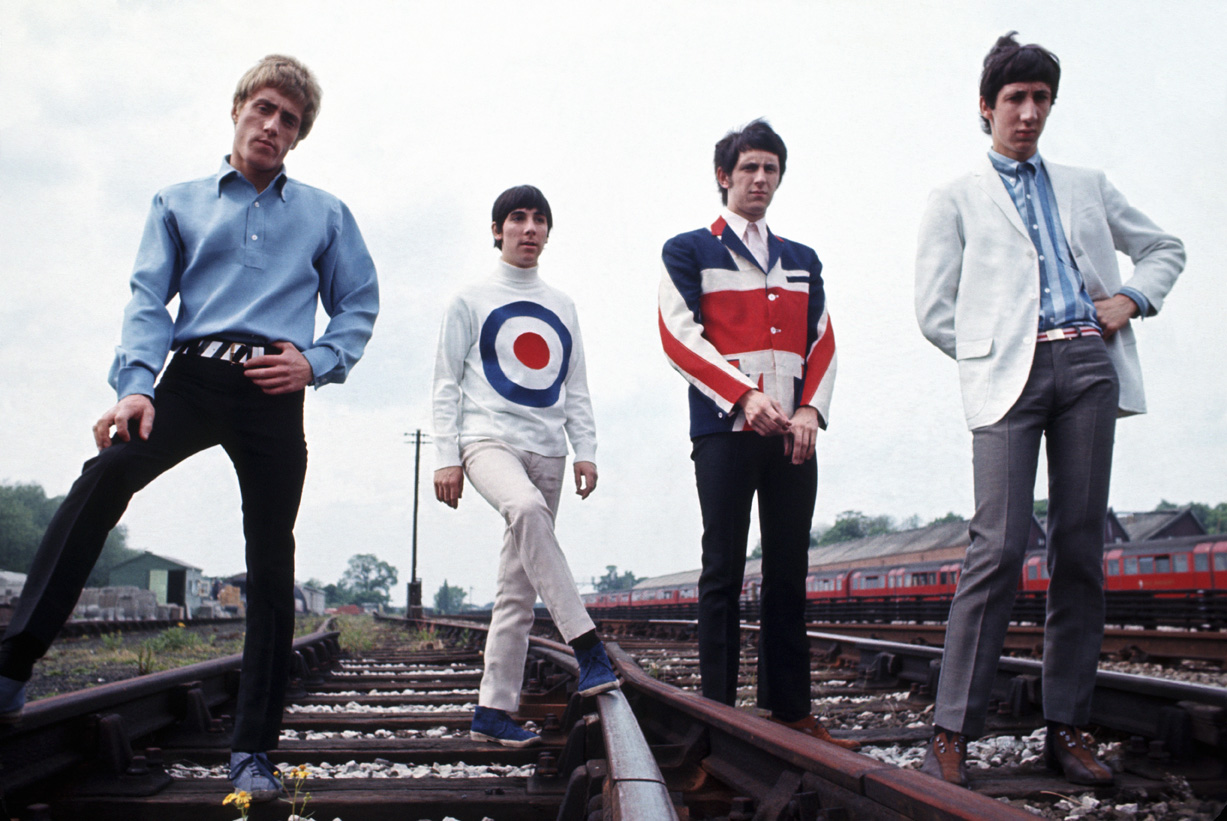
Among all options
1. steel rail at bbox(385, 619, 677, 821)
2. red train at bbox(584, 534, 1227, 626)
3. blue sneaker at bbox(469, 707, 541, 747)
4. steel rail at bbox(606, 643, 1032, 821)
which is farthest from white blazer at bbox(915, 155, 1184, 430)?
red train at bbox(584, 534, 1227, 626)

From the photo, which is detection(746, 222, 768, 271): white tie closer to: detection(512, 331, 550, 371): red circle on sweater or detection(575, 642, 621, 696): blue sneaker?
detection(512, 331, 550, 371): red circle on sweater

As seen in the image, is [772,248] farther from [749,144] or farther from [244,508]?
[244,508]

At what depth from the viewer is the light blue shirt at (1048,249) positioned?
2361 millimetres

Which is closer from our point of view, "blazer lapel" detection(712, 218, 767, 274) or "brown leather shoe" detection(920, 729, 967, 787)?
"brown leather shoe" detection(920, 729, 967, 787)

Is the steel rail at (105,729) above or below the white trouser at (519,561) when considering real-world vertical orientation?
below

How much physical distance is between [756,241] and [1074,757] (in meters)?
1.84

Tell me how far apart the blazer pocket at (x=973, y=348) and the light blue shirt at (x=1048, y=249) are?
14 cm

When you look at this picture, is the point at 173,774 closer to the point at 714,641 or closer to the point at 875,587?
the point at 714,641

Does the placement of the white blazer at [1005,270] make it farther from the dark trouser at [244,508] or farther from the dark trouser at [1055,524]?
the dark trouser at [244,508]

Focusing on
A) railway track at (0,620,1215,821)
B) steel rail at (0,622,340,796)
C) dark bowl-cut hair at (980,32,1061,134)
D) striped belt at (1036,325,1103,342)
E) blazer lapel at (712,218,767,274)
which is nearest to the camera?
railway track at (0,620,1215,821)

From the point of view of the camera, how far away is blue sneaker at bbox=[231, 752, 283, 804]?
6.94 ft

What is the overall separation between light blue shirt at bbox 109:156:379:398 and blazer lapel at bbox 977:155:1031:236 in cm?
187

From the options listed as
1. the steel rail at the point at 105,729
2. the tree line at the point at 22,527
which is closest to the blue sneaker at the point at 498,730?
A: the steel rail at the point at 105,729

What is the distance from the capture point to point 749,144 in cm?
307
